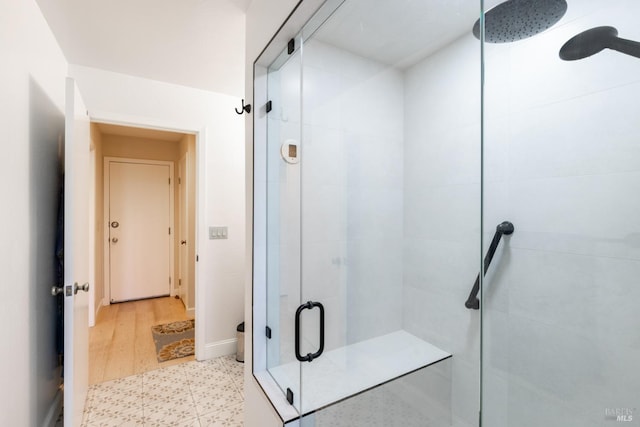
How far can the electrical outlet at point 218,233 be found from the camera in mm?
2641

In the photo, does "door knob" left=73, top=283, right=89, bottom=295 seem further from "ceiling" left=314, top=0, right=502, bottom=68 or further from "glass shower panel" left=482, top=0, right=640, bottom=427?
"glass shower panel" left=482, top=0, right=640, bottom=427

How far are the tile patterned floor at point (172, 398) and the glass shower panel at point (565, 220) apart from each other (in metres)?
1.66

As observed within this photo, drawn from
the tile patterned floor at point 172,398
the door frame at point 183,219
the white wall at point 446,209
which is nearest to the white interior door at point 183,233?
the door frame at point 183,219

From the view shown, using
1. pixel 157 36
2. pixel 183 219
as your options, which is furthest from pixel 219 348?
pixel 157 36

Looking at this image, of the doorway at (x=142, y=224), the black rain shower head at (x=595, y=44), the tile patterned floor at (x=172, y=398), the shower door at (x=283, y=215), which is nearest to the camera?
the black rain shower head at (x=595, y=44)

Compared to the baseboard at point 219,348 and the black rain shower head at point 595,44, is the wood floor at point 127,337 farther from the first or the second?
the black rain shower head at point 595,44

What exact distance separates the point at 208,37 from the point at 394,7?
1258mm

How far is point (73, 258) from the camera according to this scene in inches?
60.5

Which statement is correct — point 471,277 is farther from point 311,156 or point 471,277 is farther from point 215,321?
point 215,321

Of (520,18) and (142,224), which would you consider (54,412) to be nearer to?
(142,224)

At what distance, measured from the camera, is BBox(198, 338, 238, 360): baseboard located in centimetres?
262

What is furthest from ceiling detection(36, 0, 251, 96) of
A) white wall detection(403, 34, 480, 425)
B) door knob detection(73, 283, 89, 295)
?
door knob detection(73, 283, 89, 295)

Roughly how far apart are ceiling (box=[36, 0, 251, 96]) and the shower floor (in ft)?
6.47

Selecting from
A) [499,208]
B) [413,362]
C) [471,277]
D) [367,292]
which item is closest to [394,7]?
[499,208]
